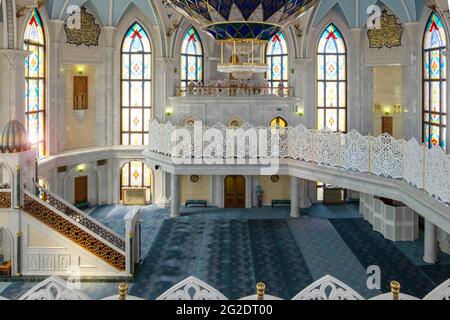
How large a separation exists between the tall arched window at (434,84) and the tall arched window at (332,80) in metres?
4.09

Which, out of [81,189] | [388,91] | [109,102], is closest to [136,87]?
[109,102]

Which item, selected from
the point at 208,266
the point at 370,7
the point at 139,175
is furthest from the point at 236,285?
the point at 370,7

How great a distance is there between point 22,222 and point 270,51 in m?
14.3

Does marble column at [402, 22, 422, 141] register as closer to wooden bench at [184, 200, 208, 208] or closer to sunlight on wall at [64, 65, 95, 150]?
wooden bench at [184, 200, 208, 208]

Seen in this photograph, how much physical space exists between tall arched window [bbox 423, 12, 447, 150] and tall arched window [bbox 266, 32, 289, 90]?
6.15m

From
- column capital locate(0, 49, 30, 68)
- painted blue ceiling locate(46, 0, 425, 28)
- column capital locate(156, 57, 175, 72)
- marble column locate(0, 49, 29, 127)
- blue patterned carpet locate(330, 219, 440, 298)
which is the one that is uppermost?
painted blue ceiling locate(46, 0, 425, 28)

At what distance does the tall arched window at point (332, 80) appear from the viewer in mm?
23781

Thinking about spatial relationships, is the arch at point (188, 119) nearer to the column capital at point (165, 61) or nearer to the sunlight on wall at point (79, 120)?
the column capital at point (165, 61)

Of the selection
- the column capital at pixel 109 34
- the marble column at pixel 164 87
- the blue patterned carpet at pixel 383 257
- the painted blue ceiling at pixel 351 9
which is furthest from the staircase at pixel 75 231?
the painted blue ceiling at pixel 351 9

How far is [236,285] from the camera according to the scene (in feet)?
44.2

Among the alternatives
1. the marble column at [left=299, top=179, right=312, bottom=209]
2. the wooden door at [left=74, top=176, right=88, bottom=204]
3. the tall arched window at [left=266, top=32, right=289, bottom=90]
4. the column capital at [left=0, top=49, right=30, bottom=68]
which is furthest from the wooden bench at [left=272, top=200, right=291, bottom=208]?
the column capital at [left=0, top=49, right=30, bottom=68]

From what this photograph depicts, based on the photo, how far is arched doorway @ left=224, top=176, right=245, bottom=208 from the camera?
23109mm
